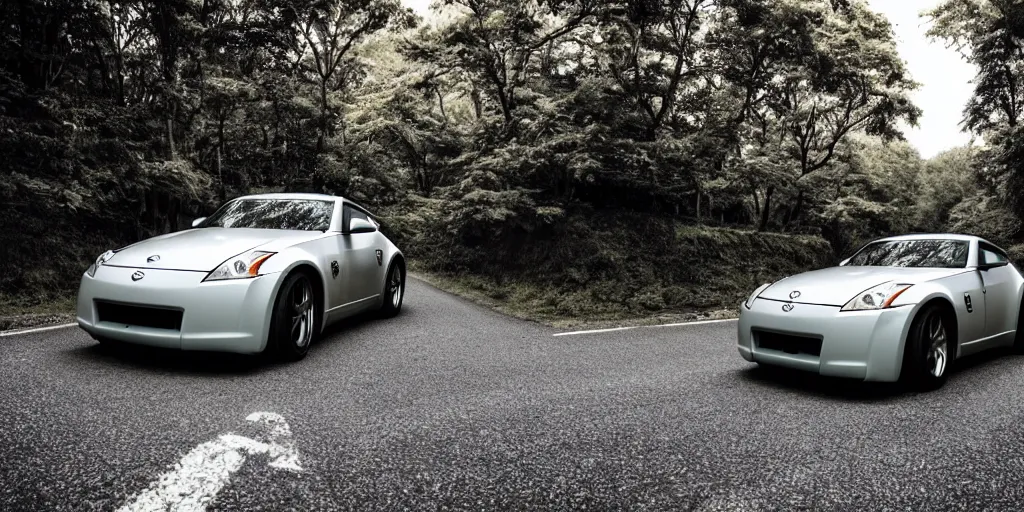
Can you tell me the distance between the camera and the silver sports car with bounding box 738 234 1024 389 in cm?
441

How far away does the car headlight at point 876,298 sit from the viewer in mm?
4465

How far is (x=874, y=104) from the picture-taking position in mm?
18859

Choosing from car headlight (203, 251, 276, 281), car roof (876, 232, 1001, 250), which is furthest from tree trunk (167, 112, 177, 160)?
car roof (876, 232, 1001, 250)

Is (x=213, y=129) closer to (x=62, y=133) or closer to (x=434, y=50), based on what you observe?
(x=434, y=50)

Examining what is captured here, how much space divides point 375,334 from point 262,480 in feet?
13.3

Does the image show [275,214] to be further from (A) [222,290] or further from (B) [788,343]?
(B) [788,343]

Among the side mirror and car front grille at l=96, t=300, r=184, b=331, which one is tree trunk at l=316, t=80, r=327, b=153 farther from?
car front grille at l=96, t=300, r=184, b=331

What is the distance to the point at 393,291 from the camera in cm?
800

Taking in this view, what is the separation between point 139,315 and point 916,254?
6.72 meters

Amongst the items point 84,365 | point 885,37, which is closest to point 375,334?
point 84,365

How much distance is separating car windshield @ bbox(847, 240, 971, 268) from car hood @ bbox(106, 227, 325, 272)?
17.7 feet

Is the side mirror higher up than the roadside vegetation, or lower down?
lower down

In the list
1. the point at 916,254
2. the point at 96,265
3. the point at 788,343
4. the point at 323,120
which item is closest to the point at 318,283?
the point at 96,265

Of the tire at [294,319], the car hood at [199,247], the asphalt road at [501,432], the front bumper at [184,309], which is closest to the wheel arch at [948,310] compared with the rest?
the asphalt road at [501,432]
